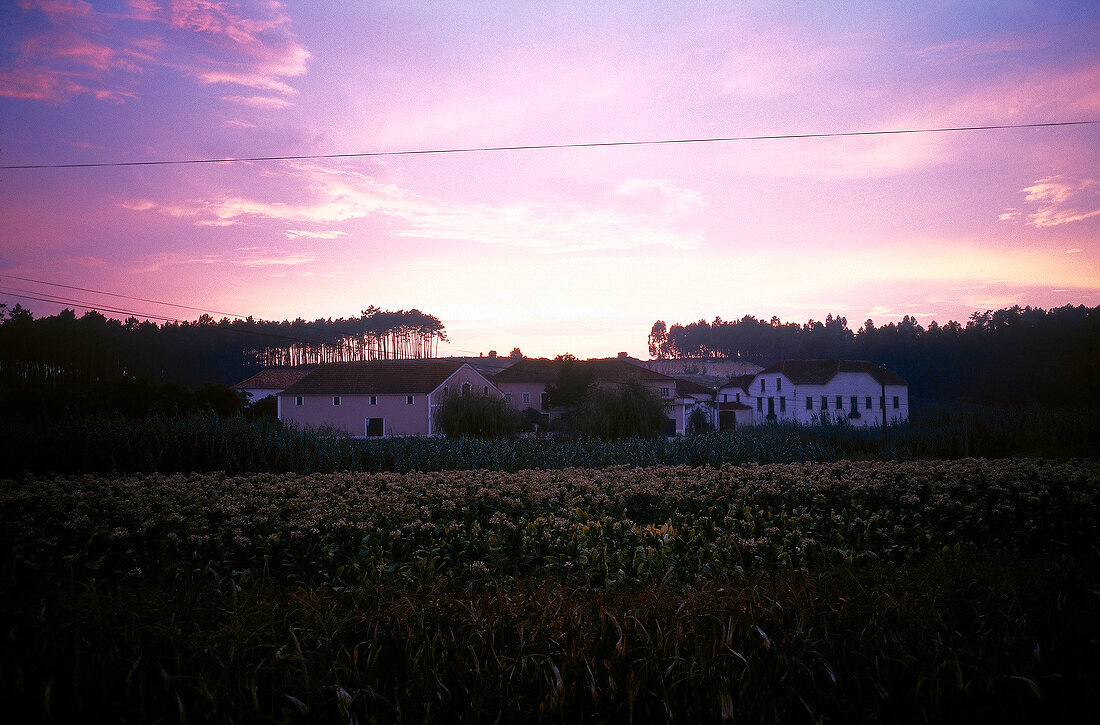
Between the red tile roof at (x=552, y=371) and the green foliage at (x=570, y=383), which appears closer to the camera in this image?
the green foliage at (x=570, y=383)

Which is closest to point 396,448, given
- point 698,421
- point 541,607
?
point 541,607

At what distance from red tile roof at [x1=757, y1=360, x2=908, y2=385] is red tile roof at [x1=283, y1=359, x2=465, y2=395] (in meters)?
20.4

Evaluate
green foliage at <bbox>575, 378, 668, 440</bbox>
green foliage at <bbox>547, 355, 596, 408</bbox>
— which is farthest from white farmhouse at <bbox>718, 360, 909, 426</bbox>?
green foliage at <bbox>575, 378, 668, 440</bbox>

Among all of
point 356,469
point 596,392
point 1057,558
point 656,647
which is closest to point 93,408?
point 356,469

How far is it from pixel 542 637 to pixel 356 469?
9.05 metres

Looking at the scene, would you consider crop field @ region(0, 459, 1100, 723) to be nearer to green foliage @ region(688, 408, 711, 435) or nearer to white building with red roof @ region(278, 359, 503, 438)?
green foliage @ region(688, 408, 711, 435)

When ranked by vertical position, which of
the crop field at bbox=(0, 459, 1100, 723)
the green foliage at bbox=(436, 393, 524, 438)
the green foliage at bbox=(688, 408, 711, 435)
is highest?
the crop field at bbox=(0, 459, 1100, 723)

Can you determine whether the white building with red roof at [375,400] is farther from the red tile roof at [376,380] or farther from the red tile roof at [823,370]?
the red tile roof at [823,370]

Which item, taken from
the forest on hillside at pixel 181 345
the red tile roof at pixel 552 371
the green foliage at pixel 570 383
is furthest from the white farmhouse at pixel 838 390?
the forest on hillside at pixel 181 345

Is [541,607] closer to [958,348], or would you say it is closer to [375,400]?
[375,400]

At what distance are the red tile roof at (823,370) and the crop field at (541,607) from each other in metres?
34.5

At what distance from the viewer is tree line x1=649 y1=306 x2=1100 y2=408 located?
24.0 meters

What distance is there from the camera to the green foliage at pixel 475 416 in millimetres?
20562

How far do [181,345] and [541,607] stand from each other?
48.9 m
